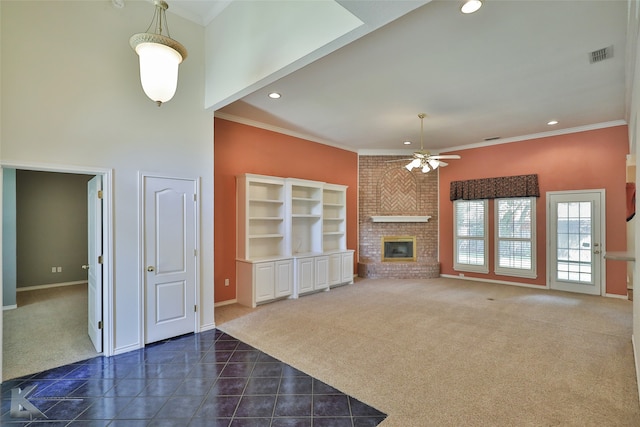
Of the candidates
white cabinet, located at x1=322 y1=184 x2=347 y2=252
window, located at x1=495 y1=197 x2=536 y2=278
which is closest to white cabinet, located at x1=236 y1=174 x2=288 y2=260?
white cabinet, located at x1=322 y1=184 x2=347 y2=252

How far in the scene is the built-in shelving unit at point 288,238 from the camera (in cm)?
532

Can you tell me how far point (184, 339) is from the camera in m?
3.88

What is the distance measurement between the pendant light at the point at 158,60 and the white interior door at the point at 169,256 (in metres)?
1.45

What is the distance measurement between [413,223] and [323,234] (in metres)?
2.66

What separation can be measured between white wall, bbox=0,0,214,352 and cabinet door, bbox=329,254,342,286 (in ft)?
9.70

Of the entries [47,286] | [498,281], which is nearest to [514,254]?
[498,281]

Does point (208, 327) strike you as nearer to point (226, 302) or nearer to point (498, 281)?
point (226, 302)

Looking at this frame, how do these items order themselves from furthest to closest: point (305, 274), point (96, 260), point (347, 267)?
point (347, 267)
point (305, 274)
point (96, 260)

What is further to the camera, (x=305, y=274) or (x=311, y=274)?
(x=311, y=274)

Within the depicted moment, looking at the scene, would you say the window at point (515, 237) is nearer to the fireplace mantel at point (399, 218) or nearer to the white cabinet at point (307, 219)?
the fireplace mantel at point (399, 218)

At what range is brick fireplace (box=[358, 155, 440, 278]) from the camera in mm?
7906

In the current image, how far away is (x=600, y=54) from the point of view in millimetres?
3352

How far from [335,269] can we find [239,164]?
9.67ft

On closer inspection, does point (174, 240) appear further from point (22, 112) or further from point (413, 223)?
point (413, 223)
